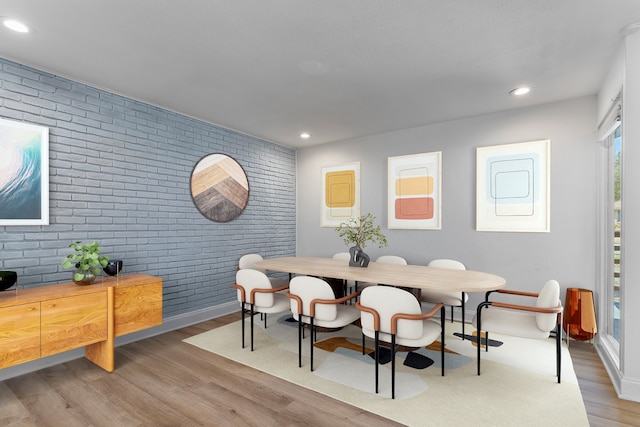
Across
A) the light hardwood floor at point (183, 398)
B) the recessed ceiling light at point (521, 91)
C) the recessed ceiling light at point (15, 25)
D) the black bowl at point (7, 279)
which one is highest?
the recessed ceiling light at point (15, 25)

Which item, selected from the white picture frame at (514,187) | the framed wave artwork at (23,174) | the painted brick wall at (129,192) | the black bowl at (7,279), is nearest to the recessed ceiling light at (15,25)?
the painted brick wall at (129,192)

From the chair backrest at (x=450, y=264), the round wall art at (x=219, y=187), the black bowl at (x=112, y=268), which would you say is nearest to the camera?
the black bowl at (x=112, y=268)

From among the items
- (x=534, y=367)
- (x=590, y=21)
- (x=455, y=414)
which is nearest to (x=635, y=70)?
(x=590, y=21)

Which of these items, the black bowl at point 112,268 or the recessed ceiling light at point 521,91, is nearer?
the black bowl at point 112,268

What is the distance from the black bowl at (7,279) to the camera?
7.99ft

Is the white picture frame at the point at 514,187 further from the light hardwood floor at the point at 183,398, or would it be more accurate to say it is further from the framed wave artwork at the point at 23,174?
the framed wave artwork at the point at 23,174

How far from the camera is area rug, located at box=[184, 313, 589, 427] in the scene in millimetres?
2180

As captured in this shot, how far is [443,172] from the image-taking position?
14.4 feet

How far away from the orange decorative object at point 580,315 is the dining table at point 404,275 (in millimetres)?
1132

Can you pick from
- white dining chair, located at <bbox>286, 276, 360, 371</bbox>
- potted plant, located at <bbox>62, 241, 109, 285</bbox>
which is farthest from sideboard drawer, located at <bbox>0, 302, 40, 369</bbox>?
white dining chair, located at <bbox>286, 276, 360, 371</bbox>

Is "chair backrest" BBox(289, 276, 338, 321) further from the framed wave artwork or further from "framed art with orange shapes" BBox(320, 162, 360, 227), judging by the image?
"framed art with orange shapes" BBox(320, 162, 360, 227)

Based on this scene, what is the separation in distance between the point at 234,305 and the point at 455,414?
3.32 meters

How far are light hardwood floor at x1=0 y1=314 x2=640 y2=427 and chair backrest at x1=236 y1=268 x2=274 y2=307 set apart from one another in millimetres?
598

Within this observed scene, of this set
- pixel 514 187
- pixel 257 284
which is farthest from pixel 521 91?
pixel 257 284
